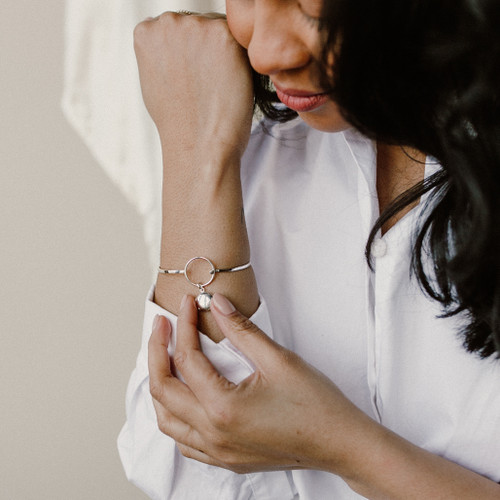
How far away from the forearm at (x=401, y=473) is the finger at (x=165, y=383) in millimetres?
204

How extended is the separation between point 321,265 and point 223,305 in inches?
7.2

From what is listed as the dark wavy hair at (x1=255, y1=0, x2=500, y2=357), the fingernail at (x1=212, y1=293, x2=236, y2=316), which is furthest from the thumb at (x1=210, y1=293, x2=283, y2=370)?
the dark wavy hair at (x1=255, y1=0, x2=500, y2=357)

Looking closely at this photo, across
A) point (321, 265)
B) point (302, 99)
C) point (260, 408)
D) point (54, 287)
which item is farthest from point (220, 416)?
point (54, 287)

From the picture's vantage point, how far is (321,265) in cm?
88

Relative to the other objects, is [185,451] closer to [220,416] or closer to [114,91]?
[220,416]

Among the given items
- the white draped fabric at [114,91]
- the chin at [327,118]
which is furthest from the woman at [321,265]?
the white draped fabric at [114,91]

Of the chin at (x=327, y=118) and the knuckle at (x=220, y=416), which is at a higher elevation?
the chin at (x=327, y=118)

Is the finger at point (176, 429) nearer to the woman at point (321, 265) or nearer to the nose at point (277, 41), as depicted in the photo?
the woman at point (321, 265)

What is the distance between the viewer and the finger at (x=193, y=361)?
72cm

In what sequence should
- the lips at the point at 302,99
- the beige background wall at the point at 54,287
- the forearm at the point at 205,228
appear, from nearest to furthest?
the lips at the point at 302,99 → the forearm at the point at 205,228 → the beige background wall at the point at 54,287

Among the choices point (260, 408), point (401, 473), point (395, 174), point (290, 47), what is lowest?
point (401, 473)

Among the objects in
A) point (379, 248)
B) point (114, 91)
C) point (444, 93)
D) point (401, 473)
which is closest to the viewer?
point (444, 93)

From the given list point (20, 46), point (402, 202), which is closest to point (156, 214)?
point (20, 46)

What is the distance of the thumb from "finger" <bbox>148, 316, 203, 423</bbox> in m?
0.08
